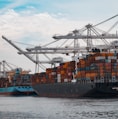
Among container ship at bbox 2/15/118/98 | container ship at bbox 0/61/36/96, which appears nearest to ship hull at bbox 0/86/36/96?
container ship at bbox 0/61/36/96

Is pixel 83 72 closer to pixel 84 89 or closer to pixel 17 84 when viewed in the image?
pixel 84 89

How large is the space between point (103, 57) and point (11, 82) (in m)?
68.5

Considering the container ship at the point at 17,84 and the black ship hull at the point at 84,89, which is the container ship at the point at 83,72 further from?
the container ship at the point at 17,84

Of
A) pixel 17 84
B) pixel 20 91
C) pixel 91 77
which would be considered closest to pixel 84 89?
pixel 91 77

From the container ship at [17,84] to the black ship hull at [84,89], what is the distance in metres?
36.9

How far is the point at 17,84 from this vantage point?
14162 centimetres

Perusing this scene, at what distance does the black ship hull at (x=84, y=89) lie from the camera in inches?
3182

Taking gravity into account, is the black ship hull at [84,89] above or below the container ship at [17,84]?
below

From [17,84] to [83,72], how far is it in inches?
2321

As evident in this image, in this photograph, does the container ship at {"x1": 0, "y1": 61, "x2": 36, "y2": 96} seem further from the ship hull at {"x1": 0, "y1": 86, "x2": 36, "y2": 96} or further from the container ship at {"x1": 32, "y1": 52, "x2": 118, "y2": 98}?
the container ship at {"x1": 32, "y1": 52, "x2": 118, "y2": 98}

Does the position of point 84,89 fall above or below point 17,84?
below

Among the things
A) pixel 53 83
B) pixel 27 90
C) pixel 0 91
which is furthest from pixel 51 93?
pixel 0 91

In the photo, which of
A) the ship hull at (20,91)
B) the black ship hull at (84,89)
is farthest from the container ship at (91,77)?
the ship hull at (20,91)

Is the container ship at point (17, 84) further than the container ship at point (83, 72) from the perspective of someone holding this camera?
Yes
